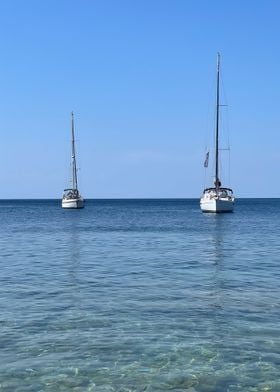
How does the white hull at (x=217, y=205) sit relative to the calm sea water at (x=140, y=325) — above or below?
above

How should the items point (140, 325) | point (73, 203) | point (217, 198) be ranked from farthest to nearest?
point (73, 203) → point (217, 198) → point (140, 325)

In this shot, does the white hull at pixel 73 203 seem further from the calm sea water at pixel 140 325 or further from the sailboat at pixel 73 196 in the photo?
the calm sea water at pixel 140 325

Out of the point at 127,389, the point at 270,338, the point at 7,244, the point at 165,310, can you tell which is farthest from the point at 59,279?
the point at 7,244

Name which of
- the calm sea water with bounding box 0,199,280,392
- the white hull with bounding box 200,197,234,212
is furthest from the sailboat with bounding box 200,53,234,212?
the calm sea water with bounding box 0,199,280,392

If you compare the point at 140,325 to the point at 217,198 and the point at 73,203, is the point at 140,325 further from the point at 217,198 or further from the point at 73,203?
the point at 73,203

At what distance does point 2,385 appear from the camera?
10984 mm

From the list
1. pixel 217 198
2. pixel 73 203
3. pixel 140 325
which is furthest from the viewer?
pixel 73 203

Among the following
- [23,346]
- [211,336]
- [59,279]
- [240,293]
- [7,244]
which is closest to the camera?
[23,346]

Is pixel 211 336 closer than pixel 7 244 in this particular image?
Yes

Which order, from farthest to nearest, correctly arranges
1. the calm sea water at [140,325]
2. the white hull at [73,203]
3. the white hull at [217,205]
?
1. the white hull at [73,203]
2. the white hull at [217,205]
3. the calm sea water at [140,325]

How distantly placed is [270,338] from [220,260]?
17691 mm

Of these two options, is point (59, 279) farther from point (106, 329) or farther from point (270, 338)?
point (270, 338)

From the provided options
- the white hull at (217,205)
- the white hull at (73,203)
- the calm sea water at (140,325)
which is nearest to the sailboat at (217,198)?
the white hull at (217,205)

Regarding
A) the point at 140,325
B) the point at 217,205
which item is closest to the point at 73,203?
the point at 217,205
